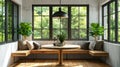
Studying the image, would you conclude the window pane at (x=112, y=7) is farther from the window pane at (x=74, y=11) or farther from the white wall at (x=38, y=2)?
the window pane at (x=74, y=11)

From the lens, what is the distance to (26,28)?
30.0ft

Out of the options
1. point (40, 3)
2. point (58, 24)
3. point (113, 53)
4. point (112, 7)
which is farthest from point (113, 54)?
point (40, 3)

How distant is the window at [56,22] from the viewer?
995 cm

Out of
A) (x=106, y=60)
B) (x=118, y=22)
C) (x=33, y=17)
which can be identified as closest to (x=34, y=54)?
(x=33, y=17)

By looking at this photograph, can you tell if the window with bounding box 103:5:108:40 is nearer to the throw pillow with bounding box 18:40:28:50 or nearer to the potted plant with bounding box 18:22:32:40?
the potted plant with bounding box 18:22:32:40

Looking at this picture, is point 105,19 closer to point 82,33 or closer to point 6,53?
point 82,33

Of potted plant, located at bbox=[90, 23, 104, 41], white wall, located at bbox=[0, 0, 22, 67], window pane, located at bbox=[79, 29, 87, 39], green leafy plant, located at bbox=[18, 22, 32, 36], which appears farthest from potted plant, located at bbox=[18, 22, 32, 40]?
potted plant, located at bbox=[90, 23, 104, 41]

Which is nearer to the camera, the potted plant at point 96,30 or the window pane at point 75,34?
the potted plant at point 96,30

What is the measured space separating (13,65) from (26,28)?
1.83 meters

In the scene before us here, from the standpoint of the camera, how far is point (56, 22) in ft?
32.9

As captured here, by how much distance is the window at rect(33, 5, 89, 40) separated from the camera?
995 cm

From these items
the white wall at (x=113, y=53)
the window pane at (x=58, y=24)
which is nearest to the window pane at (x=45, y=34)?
the window pane at (x=58, y=24)

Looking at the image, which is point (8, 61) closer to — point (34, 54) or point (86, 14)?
point (34, 54)

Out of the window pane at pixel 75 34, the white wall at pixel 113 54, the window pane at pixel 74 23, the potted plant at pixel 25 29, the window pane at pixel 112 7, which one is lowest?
the white wall at pixel 113 54
